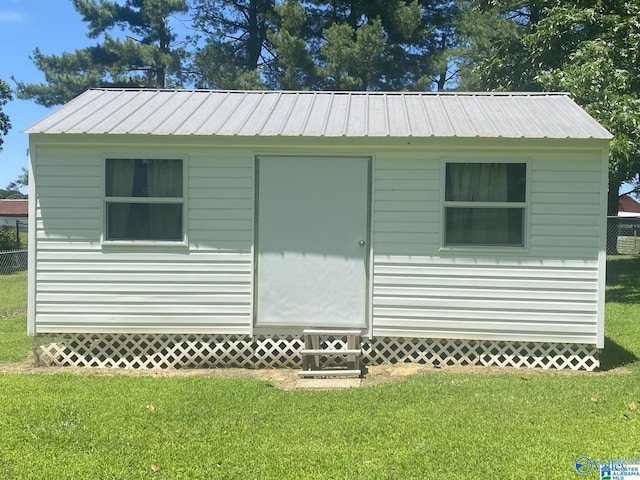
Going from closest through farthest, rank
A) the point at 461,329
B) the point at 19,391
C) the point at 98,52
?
1. the point at 19,391
2. the point at 461,329
3. the point at 98,52

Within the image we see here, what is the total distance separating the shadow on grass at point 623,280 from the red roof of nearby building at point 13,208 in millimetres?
40485

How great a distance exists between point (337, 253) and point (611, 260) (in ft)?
54.9

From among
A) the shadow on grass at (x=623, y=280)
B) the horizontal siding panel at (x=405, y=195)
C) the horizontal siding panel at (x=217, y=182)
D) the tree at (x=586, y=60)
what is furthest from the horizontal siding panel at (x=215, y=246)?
the shadow on grass at (x=623, y=280)

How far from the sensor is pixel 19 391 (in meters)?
5.43

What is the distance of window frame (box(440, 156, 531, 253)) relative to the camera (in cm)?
632

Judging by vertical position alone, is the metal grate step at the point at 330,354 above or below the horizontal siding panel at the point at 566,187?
below

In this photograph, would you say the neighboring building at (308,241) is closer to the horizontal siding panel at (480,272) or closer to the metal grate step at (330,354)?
the horizontal siding panel at (480,272)

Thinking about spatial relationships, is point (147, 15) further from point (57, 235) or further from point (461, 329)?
point (461, 329)

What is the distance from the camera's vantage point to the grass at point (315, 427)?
3750mm

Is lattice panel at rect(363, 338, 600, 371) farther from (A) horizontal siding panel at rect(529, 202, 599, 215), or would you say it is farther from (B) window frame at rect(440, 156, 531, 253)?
(A) horizontal siding panel at rect(529, 202, 599, 215)

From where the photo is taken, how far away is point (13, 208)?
49438 millimetres

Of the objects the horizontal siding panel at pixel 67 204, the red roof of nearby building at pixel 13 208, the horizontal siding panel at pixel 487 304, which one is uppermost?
the red roof of nearby building at pixel 13 208

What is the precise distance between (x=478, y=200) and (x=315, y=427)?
328cm

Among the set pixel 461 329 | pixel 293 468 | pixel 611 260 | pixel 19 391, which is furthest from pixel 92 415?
pixel 611 260
